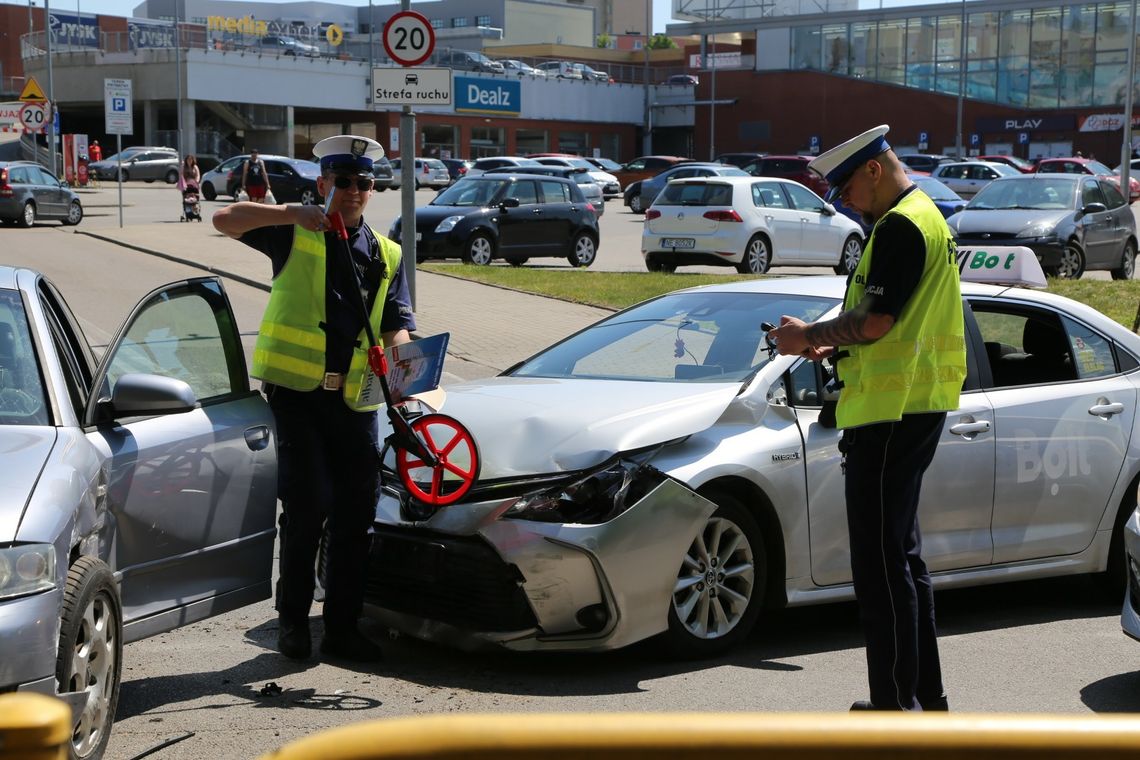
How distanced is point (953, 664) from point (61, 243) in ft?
82.1

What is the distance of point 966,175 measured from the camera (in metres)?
44.2

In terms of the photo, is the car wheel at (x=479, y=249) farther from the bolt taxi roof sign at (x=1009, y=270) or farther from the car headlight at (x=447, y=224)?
the bolt taxi roof sign at (x=1009, y=270)

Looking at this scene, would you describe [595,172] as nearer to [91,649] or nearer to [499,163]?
[499,163]

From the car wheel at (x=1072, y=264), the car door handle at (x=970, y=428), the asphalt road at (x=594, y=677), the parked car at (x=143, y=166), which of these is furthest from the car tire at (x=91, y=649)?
the parked car at (x=143, y=166)

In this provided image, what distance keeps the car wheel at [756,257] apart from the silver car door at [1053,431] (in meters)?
15.4

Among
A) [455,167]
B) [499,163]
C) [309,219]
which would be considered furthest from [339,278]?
[455,167]

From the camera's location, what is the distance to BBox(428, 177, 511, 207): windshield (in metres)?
24.7

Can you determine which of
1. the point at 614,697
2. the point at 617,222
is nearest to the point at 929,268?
the point at 614,697

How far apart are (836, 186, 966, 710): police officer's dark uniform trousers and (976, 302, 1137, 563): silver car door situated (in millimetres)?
1658

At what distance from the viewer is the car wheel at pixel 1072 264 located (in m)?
21.3

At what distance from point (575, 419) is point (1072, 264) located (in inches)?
698

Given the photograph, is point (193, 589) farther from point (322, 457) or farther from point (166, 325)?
point (166, 325)

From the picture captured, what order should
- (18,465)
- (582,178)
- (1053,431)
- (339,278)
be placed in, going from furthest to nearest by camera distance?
(582,178) → (1053,431) → (339,278) → (18,465)

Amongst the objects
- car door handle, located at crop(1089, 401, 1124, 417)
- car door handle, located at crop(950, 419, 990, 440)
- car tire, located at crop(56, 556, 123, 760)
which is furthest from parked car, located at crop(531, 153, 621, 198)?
car tire, located at crop(56, 556, 123, 760)
